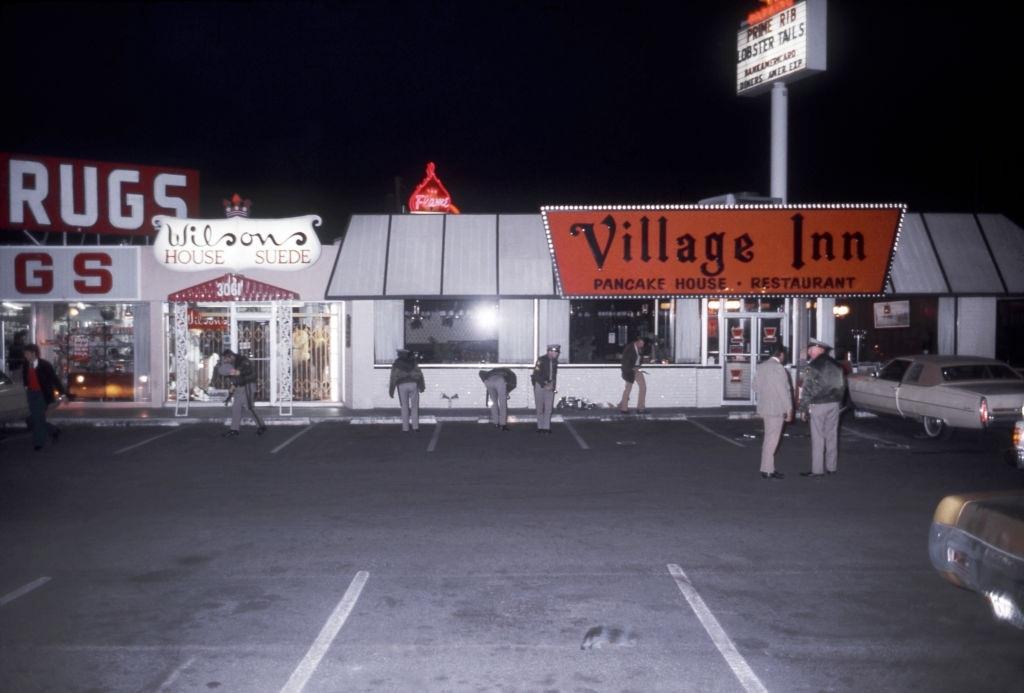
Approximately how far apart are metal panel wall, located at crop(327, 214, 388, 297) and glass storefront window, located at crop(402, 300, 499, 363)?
1286 millimetres

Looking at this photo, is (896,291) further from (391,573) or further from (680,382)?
(391,573)

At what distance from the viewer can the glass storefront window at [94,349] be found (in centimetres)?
2122

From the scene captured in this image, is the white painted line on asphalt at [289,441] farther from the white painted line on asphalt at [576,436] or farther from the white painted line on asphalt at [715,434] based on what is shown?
the white painted line on asphalt at [715,434]

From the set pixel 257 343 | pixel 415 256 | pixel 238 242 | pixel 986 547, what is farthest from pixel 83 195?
pixel 986 547

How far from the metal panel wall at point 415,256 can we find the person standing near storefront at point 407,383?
3.41 meters

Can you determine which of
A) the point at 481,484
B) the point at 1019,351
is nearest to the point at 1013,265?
the point at 1019,351

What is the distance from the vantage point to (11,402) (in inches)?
626

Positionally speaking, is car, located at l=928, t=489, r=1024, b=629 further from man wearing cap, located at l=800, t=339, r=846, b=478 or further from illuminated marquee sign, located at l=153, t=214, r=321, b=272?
illuminated marquee sign, located at l=153, t=214, r=321, b=272

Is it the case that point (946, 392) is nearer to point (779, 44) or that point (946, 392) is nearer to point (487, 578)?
point (779, 44)

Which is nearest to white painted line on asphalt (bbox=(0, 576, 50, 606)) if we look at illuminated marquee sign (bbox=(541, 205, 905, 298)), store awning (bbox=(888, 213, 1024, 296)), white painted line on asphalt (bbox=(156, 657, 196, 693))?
white painted line on asphalt (bbox=(156, 657, 196, 693))

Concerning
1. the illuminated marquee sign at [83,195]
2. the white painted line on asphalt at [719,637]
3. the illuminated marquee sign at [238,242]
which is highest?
the illuminated marquee sign at [83,195]

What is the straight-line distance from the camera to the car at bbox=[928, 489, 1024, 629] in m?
4.70

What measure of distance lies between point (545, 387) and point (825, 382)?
6.00m

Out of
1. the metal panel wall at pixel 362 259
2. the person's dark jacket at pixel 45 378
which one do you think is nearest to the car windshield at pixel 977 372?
the metal panel wall at pixel 362 259
